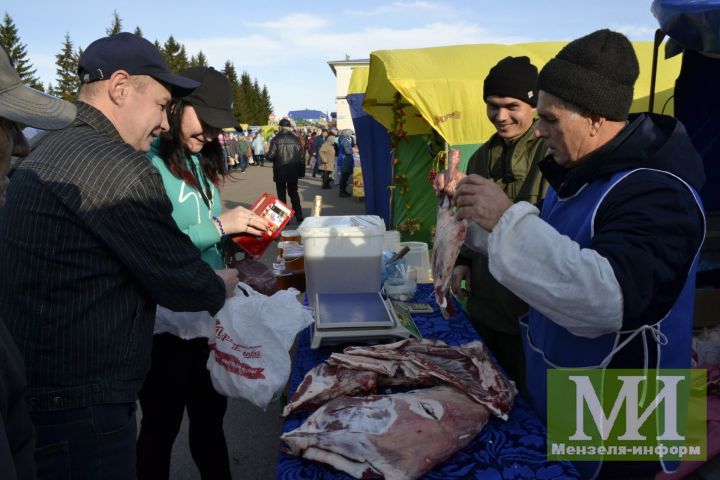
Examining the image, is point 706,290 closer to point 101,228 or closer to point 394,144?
point 101,228

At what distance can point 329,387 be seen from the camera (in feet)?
5.25

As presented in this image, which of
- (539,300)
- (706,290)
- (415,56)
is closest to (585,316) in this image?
(539,300)

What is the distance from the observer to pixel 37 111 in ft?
3.37

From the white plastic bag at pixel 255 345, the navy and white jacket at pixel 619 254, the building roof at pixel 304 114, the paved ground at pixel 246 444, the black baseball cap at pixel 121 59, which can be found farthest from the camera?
the building roof at pixel 304 114

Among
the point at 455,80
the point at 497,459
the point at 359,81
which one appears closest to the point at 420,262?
the point at 497,459

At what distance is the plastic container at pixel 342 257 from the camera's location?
254cm

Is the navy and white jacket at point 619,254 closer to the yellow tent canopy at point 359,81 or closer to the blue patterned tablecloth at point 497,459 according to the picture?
the blue patterned tablecloth at point 497,459

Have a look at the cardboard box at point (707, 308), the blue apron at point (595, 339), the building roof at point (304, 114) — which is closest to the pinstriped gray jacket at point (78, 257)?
the blue apron at point (595, 339)

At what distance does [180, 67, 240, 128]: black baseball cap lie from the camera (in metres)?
2.16

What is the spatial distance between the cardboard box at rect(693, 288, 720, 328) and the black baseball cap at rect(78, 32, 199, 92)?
12.7 ft

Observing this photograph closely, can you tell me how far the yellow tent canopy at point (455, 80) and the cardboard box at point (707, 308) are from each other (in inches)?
118

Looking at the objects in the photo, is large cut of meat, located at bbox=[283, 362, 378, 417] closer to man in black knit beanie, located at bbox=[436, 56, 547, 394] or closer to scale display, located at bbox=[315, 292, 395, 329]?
scale display, located at bbox=[315, 292, 395, 329]

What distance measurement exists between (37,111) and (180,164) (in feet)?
3.79

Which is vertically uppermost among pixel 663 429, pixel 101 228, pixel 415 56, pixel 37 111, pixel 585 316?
pixel 415 56
